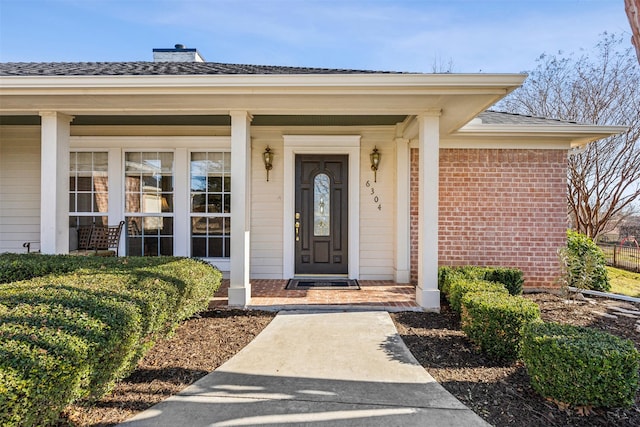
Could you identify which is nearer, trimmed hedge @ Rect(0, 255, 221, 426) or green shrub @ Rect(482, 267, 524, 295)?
trimmed hedge @ Rect(0, 255, 221, 426)

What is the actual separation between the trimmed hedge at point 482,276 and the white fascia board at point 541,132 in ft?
7.37

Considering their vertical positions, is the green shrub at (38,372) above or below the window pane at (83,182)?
below

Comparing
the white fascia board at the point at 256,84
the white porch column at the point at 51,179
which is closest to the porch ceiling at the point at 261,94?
the white fascia board at the point at 256,84

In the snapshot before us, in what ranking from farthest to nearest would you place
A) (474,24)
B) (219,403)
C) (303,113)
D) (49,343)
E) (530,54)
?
(530,54)
(474,24)
(303,113)
(219,403)
(49,343)

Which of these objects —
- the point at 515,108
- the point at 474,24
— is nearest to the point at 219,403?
the point at 474,24

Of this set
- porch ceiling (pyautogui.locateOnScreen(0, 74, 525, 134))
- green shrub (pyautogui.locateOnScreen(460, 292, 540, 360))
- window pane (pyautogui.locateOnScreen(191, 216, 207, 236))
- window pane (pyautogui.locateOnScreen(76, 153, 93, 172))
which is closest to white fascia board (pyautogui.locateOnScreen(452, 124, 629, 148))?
porch ceiling (pyautogui.locateOnScreen(0, 74, 525, 134))

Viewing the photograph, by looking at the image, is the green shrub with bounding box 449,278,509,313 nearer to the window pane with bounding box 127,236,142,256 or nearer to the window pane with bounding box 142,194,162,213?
the window pane with bounding box 142,194,162,213

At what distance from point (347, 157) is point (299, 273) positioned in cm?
228

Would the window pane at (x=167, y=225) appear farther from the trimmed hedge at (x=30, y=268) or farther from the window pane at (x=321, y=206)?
the window pane at (x=321, y=206)

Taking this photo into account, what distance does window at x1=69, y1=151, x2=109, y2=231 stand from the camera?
6.57 meters

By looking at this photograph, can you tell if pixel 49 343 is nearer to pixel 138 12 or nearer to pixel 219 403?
pixel 219 403

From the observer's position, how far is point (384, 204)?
652 centimetres

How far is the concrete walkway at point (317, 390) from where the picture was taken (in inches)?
92.8

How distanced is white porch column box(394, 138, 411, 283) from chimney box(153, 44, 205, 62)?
16.1 feet
